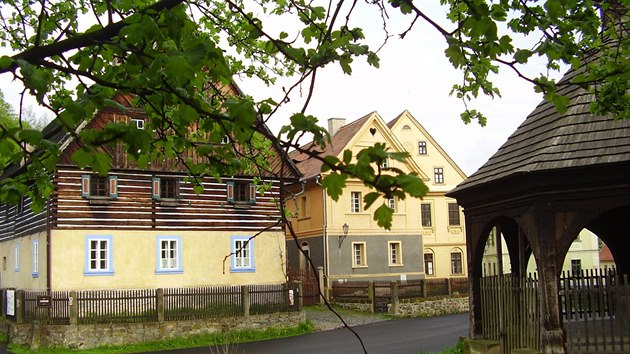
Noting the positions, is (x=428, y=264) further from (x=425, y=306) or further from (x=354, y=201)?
(x=425, y=306)

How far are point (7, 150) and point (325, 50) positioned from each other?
2000mm

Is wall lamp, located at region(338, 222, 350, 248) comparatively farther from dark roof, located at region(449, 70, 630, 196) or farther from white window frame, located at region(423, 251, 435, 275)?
dark roof, located at region(449, 70, 630, 196)

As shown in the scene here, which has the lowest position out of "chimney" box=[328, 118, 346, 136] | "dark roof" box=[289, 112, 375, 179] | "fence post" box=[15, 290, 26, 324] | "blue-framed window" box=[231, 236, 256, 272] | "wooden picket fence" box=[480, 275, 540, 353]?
"fence post" box=[15, 290, 26, 324]

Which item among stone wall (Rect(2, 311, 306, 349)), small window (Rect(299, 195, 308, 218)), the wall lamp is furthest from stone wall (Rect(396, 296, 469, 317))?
small window (Rect(299, 195, 308, 218))

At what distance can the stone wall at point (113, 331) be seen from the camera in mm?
21781

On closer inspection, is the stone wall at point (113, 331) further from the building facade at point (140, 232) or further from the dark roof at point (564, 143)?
the dark roof at point (564, 143)

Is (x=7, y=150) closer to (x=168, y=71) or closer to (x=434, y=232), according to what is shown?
(x=168, y=71)

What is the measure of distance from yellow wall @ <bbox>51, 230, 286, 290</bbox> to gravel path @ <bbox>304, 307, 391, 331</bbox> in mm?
2307

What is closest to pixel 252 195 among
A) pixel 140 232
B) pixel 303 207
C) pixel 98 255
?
pixel 140 232

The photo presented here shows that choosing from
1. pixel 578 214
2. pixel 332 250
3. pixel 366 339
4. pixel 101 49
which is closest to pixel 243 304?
pixel 366 339

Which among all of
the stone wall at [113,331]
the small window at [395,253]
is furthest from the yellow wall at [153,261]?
the small window at [395,253]

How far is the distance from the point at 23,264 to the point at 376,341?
1528 cm

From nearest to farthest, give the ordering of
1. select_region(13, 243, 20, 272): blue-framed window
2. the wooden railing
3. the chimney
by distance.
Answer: the wooden railing, select_region(13, 243, 20, 272): blue-framed window, the chimney

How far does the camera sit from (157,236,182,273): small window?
26.2m
